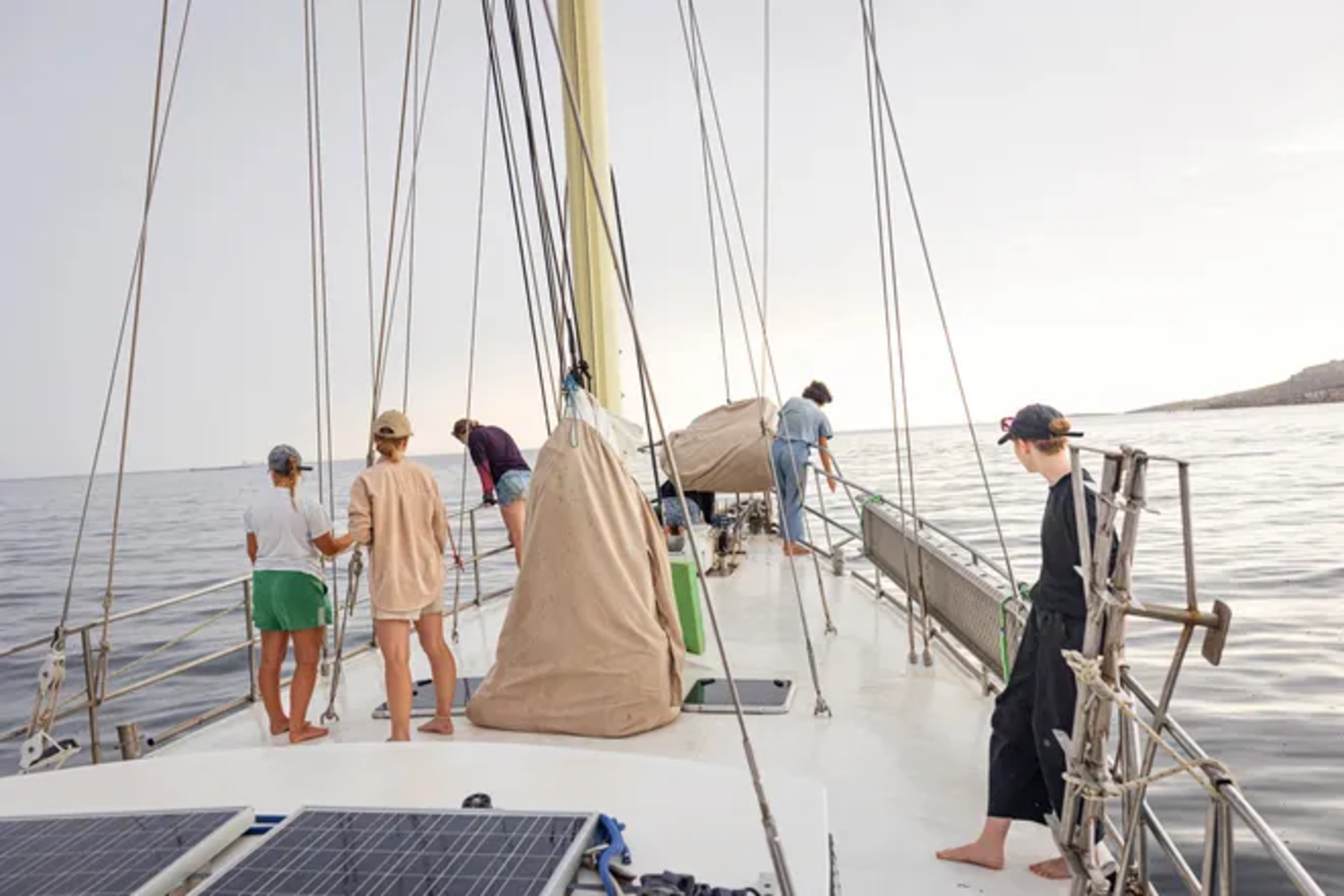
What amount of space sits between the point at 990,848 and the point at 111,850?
7.97 ft

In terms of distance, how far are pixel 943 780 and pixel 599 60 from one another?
16.6ft

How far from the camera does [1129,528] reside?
1.93 metres

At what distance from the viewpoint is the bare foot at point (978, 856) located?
2877 millimetres

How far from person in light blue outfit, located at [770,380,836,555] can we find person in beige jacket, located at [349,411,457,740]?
13.9ft

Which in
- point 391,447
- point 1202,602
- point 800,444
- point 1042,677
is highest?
point 391,447

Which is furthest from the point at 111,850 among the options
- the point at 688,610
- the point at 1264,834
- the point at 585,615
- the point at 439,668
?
the point at 688,610

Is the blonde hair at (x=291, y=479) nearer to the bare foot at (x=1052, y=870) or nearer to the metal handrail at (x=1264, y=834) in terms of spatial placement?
the bare foot at (x=1052, y=870)

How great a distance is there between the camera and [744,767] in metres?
3.12

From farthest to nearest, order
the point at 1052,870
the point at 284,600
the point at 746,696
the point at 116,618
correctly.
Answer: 1. the point at 746,696
2. the point at 116,618
3. the point at 284,600
4. the point at 1052,870

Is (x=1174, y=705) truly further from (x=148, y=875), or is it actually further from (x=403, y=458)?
(x=148, y=875)

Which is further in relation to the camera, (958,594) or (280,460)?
(958,594)

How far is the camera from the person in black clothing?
2.63 m

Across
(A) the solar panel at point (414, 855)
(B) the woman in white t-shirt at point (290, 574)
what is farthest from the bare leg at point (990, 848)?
(B) the woman in white t-shirt at point (290, 574)

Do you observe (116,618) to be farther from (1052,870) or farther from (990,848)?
(1052,870)
